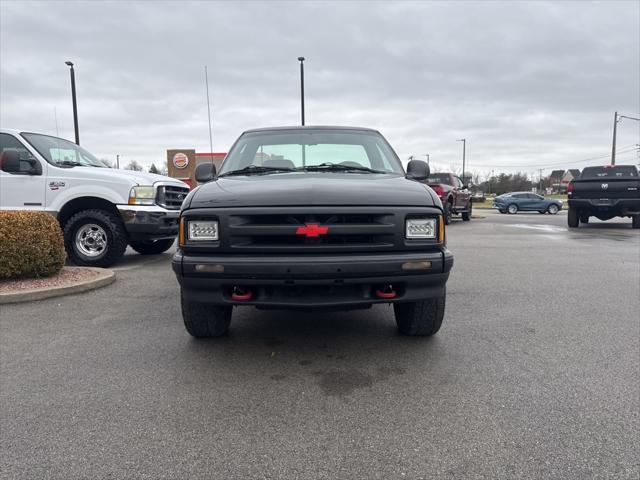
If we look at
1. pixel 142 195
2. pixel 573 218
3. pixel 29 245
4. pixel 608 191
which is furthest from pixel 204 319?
pixel 573 218

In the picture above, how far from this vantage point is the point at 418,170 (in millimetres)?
4277

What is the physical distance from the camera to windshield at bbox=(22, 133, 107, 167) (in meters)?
6.73

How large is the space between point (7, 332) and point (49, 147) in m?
3.98

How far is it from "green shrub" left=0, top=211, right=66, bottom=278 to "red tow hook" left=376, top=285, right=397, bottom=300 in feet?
14.3

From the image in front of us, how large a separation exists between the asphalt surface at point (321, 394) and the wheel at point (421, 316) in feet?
0.35

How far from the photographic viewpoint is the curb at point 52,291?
4773 millimetres

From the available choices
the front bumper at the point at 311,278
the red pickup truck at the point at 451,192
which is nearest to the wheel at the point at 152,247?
the front bumper at the point at 311,278

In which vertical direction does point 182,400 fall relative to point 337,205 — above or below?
below

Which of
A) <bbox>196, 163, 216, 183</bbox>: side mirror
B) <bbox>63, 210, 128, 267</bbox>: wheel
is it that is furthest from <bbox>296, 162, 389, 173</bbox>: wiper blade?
<bbox>63, 210, 128, 267</bbox>: wheel

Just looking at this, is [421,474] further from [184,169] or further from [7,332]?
[184,169]

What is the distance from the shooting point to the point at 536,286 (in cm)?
567

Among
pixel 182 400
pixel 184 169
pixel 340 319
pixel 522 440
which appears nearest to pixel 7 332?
pixel 182 400

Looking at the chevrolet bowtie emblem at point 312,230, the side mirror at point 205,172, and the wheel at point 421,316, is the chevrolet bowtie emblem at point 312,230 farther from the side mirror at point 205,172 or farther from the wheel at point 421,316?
the side mirror at point 205,172

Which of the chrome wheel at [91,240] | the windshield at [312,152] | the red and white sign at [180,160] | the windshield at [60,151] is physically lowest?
the chrome wheel at [91,240]
